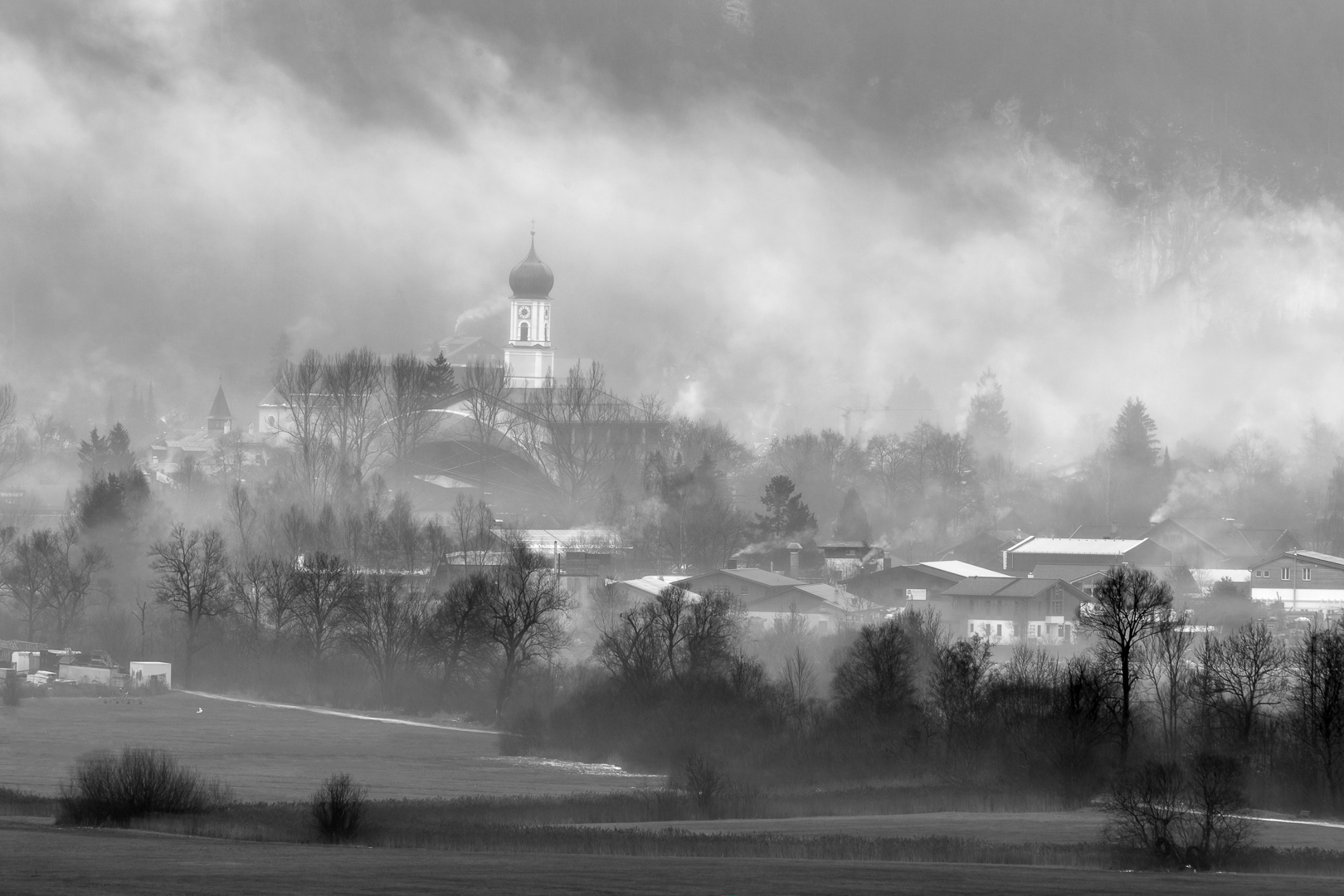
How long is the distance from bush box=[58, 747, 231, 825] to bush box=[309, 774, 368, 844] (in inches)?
113

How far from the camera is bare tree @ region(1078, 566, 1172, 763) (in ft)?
170

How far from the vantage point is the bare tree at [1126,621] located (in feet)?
170

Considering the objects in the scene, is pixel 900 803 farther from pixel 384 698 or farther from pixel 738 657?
pixel 384 698

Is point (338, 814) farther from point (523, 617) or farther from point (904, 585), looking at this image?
point (904, 585)

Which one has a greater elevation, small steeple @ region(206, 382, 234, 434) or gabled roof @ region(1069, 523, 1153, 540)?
small steeple @ region(206, 382, 234, 434)

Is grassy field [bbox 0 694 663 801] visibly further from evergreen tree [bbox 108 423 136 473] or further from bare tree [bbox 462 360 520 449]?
evergreen tree [bbox 108 423 136 473]

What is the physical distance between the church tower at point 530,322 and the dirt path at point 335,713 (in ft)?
270

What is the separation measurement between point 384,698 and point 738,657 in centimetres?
1124

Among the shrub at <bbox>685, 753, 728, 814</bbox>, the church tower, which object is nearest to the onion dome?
the church tower

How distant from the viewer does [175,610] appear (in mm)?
71688

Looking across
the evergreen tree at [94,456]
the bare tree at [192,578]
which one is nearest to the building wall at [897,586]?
the bare tree at [192,578]

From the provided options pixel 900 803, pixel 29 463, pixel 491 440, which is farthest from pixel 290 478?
pixel 900 803

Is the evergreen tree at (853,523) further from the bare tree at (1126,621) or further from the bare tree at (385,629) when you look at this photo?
the bare tree at (385,629)

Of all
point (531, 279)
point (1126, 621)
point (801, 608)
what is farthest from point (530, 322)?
point (1126, 621)
